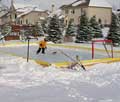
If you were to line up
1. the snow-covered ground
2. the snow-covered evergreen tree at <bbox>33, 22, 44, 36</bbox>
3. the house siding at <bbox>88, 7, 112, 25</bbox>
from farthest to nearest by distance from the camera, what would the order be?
1. the house siding at <bbox>88, 7, 112, 25</bbox>
2. the snow-covered evergreen tree at <bbox>33, 22, 44, 36</bbox>
3. the snow-covered ground

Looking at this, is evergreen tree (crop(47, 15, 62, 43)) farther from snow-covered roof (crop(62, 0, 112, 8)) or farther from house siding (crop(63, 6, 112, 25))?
house siding (crop(63, 6, 112, 25))

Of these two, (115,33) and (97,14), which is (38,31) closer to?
(115,33)

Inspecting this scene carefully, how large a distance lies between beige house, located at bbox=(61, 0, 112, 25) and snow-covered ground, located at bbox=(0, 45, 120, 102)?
36.9 m

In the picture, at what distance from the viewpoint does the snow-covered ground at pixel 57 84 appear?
741 centimetres

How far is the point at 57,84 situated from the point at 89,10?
40394 millimetres

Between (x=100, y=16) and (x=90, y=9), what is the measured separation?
2.93 m

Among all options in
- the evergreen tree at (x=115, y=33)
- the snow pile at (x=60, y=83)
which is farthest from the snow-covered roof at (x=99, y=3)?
the snow pile at (x=60, y=83)

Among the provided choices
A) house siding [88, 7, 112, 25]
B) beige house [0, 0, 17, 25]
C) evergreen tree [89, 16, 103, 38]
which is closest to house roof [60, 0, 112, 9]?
house siding [88, 7, 112, 25]

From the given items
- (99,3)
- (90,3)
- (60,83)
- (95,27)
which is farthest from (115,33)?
(99,3)

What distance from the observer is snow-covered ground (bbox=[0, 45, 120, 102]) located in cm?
741

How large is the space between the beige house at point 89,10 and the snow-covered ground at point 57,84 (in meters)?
36.9

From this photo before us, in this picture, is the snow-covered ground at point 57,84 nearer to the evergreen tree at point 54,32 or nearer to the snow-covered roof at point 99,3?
the evergreen tree at point 54,32

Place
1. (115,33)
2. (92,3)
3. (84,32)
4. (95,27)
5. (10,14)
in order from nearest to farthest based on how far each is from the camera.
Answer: (10,14)
(115,33)
(84,32)
(95,27)
(92,3)

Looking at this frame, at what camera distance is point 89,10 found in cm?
4841
